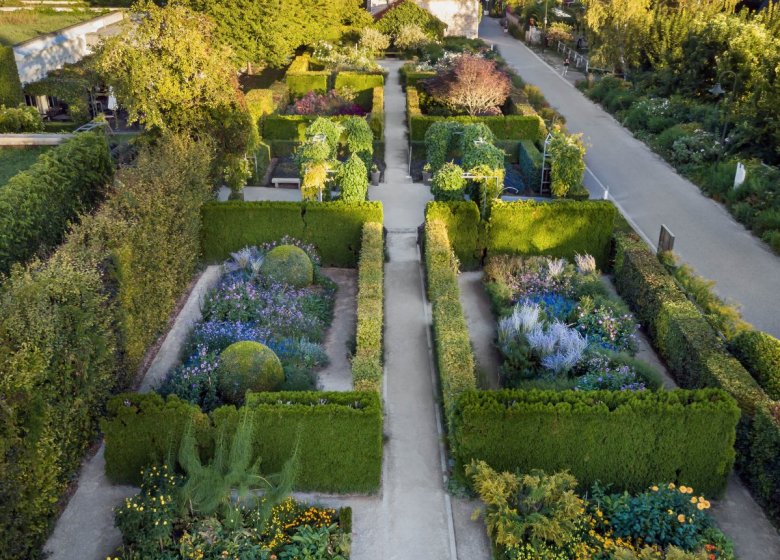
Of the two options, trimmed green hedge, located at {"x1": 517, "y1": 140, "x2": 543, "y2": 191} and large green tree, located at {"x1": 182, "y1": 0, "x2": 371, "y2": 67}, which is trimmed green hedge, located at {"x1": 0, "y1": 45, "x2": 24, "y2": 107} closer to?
large green tree, located at {"x1": 182, "y1": 0, "x2": 371, "y2": 67}

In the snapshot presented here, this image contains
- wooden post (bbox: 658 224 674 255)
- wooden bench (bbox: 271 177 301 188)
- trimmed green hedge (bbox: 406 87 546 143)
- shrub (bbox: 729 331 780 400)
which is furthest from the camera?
trimmed green hedge (bbox: 406 87 546 143)

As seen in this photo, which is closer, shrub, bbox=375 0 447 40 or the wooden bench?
the wooden bench

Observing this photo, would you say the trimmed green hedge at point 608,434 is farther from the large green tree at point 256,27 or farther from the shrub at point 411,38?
the shrub at point 411,38

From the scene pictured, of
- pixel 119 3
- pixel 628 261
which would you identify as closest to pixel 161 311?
pixel 628 261

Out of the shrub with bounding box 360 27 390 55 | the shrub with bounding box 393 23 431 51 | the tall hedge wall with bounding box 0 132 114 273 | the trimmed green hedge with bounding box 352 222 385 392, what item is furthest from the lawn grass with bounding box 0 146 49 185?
the shrub with bounding box 393 23 431 51

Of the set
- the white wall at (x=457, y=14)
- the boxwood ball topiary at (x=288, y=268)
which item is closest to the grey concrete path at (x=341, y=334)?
the boxwood ball topiary at (x=288, y=268)

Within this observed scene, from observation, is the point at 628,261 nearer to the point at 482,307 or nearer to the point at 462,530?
the point at 482,307
